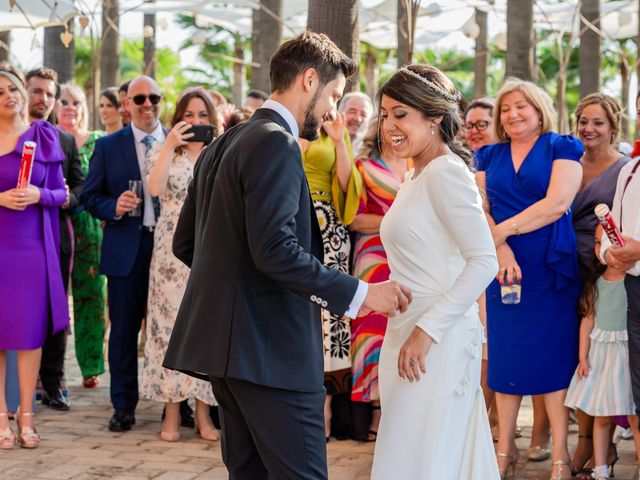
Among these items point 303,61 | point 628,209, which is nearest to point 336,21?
point 628,209

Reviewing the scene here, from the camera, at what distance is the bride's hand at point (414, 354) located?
3.23 meters

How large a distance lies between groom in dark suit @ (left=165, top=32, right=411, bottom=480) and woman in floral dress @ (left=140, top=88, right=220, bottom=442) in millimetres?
2878

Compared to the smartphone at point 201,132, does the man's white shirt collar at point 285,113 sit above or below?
below

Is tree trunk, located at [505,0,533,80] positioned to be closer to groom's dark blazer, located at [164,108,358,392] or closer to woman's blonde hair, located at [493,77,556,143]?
→ woman's blonde hair, located at [493,77,556,143]

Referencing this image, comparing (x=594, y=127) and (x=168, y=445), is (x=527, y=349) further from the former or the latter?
(x=168, y=445)

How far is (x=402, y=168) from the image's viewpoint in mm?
6035

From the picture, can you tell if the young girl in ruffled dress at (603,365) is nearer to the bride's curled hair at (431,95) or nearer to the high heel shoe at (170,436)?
the bride's curled hair at (431,95)

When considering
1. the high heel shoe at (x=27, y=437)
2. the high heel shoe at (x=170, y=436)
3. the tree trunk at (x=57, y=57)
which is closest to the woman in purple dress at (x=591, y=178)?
the high heel shoe at (x=170, y=436)

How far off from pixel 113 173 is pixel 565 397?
3.20 meters

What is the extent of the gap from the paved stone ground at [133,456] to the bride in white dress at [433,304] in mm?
1953

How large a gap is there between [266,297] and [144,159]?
11.7ft

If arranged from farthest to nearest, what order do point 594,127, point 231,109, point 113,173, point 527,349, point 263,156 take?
point 231,109, point 113,173, point 594,127, point 527,349, point 263,156

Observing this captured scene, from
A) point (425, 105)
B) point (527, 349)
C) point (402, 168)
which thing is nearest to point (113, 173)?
point (402, 168)

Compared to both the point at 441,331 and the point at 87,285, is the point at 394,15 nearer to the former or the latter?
the point at 87,285
